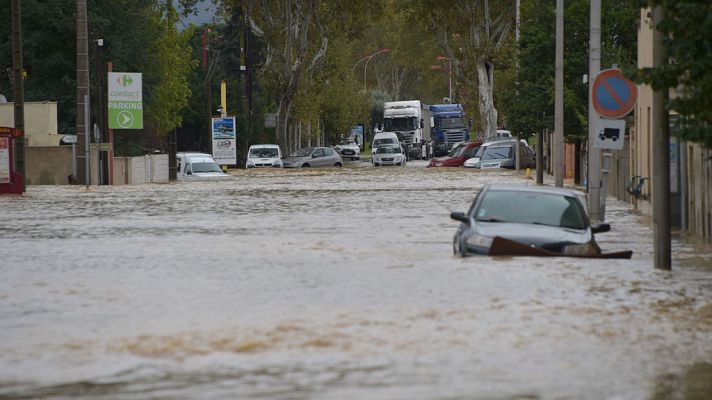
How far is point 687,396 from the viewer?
1038 centimetres

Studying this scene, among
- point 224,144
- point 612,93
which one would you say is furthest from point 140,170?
point 612,93

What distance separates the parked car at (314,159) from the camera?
80.6m

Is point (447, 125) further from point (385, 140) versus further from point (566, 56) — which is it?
point (566, 56)

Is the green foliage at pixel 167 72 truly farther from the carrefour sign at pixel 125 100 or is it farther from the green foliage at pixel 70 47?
the carrefour sign at pixel 125 100

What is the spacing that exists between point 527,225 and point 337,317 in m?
6.08

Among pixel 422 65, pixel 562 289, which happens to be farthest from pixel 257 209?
pixel 422 65

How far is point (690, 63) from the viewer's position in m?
17.0

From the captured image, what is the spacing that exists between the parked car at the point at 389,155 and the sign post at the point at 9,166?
1653 inches

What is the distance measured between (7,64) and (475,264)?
59.4 m

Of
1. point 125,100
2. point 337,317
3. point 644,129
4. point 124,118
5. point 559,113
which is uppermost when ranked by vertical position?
point 125,100

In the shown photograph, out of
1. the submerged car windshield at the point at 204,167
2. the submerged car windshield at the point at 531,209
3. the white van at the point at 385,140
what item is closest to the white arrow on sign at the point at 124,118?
the submerged car windshield at the point at 204,167

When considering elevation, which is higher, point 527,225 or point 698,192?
point 698,192

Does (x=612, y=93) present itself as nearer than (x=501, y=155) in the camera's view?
Yes

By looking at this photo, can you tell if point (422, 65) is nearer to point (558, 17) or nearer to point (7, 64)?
point (7, 64)
